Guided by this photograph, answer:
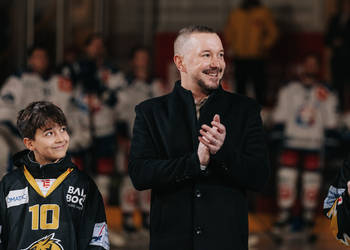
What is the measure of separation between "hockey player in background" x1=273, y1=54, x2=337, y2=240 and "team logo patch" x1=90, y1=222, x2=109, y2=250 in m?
6.71

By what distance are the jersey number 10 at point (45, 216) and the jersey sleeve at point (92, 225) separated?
11 centimetres

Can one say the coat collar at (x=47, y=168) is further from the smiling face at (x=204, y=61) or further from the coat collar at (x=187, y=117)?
the smiling face at (x=204, y=61)

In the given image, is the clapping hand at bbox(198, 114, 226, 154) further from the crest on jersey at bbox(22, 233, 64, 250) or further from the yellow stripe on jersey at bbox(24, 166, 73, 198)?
the crest on jersey at bbox(22, 233, 64, 250)

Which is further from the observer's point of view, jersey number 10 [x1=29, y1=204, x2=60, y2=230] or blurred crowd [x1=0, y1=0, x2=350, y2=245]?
blurred crowd [x1=0, y1=0, x2=350, y2=245]

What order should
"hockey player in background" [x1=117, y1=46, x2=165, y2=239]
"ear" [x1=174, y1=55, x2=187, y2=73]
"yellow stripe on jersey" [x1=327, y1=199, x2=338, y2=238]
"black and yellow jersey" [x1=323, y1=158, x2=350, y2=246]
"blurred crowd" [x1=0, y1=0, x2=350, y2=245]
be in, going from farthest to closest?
"hockey player in background" [x1=117, y1=46, x2=165, y2=239], "blurred crowd" [x1=0, y1=0, x2=350, y2=245], "ear" [x1=174, y1=55, x2=187, y2=73], "yellow stripe on jersey" [x1=327, y1=199, x2=338, y2=238], "black and yellow jersey" [x1=323, y1=158, x2=350, y2=246]

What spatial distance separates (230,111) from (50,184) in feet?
2.83

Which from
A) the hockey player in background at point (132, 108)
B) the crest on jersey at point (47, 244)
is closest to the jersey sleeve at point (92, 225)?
the crest on jersey at point (47, 244)

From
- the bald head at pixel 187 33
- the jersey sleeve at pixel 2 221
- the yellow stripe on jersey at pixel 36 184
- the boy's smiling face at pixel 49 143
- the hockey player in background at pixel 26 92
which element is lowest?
the hockey player in background at pixel 26 92

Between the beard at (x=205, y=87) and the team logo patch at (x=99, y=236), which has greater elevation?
the beard at (x=205, y=87)

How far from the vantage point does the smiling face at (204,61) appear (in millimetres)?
3871

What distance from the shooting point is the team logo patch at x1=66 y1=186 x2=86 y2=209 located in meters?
3.78

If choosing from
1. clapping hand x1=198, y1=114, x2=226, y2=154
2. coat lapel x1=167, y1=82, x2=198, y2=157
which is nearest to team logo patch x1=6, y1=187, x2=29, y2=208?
coat lapel x1=167, y1=82, x2=198, y2=157

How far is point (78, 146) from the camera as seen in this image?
9.86 m

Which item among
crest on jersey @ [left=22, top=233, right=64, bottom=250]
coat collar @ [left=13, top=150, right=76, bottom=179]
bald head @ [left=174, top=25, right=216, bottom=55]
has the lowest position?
crest on jersey @ [left=22, top=233, right=64, bottom=250]
